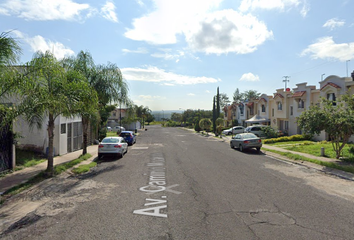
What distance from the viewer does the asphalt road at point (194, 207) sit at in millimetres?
5445

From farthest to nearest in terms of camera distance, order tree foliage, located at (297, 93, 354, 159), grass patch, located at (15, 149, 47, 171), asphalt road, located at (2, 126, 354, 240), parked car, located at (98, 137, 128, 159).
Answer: parked car, located at (98, 137, 128, 159)
tree foliage, located at (297, 93, 354, 159)
grass patch, located at (15, 149, 47, 171)
asphalt road, located at (2, 126, 354, 240)

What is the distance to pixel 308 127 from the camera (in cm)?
1453

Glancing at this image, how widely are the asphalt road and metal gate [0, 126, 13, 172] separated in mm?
2863

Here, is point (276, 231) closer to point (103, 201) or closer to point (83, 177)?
point (103, 201)

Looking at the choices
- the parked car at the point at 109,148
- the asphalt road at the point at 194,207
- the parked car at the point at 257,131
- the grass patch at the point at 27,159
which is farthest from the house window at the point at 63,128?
the parked car at the point at 257,131

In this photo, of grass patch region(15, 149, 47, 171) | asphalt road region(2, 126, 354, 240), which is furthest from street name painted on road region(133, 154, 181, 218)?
grass patch region(15, 149, 47, 171)

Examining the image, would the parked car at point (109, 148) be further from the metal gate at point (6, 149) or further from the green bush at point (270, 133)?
the green bush at point (270, 133)

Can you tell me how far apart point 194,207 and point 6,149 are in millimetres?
9380

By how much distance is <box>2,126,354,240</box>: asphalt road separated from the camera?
17.9 feet

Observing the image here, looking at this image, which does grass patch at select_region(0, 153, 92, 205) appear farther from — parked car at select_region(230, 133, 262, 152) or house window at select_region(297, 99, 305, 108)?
house window at select_region(297, 99, 305, 108)

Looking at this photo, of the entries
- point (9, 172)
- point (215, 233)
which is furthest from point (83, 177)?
point (215, 233)

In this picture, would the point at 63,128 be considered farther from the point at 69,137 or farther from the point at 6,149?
the point at 6,149

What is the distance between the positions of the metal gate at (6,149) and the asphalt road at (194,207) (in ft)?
9.39

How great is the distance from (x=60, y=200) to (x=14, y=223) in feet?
5.94
